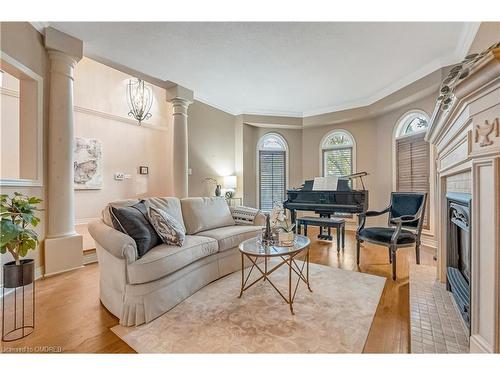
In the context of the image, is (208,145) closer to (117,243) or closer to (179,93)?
(179,93)

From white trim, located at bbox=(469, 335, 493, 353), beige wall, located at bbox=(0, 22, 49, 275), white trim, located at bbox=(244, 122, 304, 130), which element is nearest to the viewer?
white trim, located at bbox=(469, 335, 493, 353)

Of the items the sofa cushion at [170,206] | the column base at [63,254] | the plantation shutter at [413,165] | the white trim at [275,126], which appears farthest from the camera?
the white trim at [275,126]

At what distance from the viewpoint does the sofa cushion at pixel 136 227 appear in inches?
75.4

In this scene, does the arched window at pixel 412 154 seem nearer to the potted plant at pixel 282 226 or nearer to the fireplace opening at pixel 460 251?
the fireplace opening at pixel 460 251

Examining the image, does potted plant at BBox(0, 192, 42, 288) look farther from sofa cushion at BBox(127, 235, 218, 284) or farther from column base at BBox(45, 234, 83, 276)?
column base at BBox(45, 234, 83, 276)

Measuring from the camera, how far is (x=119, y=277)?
Answer: 1792 mm

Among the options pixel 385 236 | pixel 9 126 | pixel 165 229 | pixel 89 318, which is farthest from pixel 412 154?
pixel 9 126

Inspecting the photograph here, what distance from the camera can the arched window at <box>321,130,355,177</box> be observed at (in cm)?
556

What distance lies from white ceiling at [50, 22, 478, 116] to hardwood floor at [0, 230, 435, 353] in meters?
2.85

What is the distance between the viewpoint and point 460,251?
200cm

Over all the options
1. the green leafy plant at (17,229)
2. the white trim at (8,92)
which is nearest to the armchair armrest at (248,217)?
the green leafy plant at (17,229)

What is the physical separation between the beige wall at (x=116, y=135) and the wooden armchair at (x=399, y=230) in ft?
15.7

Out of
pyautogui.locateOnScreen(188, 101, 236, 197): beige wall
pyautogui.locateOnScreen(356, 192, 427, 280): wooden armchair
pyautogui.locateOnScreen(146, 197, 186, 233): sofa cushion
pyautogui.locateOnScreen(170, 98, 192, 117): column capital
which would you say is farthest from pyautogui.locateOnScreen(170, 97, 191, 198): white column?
pyautogui.locateOnScreen(356, 192, 427, 280): wooden armchair

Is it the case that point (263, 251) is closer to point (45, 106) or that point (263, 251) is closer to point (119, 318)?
point (119, 318)
